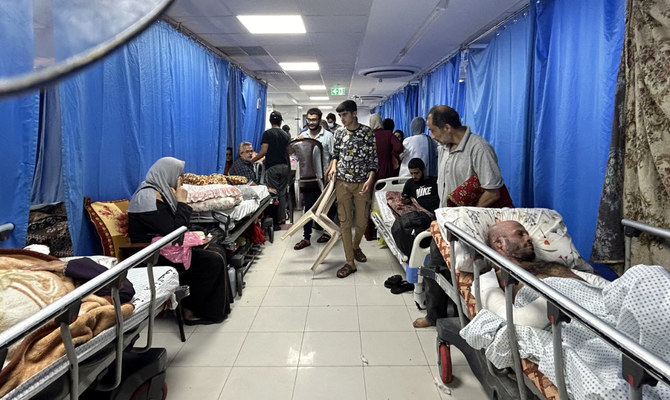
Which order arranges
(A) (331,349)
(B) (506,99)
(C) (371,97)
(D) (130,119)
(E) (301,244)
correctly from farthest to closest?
1. (C) (371,97)
2. (E) (301,244)
3. (B) (506,99)
4. (D) (130,119)
5. (A) (331,349)

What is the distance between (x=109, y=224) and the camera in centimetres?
243

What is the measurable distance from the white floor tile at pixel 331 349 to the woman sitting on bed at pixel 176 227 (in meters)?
0.71

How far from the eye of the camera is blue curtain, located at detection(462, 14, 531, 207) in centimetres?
318

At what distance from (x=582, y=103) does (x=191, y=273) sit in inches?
111

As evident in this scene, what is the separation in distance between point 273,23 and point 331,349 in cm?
336

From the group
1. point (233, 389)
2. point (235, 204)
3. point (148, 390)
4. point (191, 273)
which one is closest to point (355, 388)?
point (233, 389)

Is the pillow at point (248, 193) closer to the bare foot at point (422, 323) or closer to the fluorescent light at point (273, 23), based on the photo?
the fluorescent light at point (273, 23)

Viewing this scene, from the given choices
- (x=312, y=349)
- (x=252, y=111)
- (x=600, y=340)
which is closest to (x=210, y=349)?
(x=312, y=349)

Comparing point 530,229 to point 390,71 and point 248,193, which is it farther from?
point 390,71

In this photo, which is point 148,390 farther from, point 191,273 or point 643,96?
point 643,96

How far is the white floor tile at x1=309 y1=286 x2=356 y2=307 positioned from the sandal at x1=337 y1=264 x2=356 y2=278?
234mm

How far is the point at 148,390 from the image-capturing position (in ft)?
5.67

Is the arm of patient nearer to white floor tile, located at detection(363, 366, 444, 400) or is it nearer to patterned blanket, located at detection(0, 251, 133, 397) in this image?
white floor tile, located at detection(363, 366, 444, 400)

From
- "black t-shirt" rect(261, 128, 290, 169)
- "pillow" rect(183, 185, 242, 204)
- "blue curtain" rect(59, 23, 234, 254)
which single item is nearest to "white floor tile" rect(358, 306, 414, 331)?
"pillow" rect(183, 185, 242, 204)
